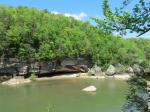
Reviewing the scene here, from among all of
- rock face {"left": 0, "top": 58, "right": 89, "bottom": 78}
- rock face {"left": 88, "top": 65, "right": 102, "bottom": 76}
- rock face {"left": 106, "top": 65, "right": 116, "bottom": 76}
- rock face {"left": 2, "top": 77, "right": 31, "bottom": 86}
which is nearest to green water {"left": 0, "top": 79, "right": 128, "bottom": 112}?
rock face {"left": 2, "top": 77, "right": 31, "bottom": 86}

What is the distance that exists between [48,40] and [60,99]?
38890 millimetres

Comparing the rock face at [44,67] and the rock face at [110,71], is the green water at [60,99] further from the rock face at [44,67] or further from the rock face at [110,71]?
the rock face at [110,71]

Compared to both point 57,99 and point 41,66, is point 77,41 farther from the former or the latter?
point 57,99

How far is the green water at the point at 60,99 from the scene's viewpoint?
4297cm

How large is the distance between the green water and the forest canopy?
20705mm

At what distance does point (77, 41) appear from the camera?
3583 inches

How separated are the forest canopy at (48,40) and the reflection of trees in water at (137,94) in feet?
201

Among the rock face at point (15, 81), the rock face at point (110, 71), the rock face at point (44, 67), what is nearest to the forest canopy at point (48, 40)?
the rock face at point (44, 67)

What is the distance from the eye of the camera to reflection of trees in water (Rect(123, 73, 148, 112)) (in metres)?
16.6

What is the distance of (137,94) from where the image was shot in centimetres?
1764

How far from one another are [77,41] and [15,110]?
49590 mm

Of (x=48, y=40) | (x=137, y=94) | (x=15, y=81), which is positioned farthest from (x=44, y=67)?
(x=137, y=94)

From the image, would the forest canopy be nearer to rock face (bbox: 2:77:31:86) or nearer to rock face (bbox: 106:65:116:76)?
rock face (bbox: 106:65:116:76)

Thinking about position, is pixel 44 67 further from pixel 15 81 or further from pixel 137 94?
pixel 137 94
